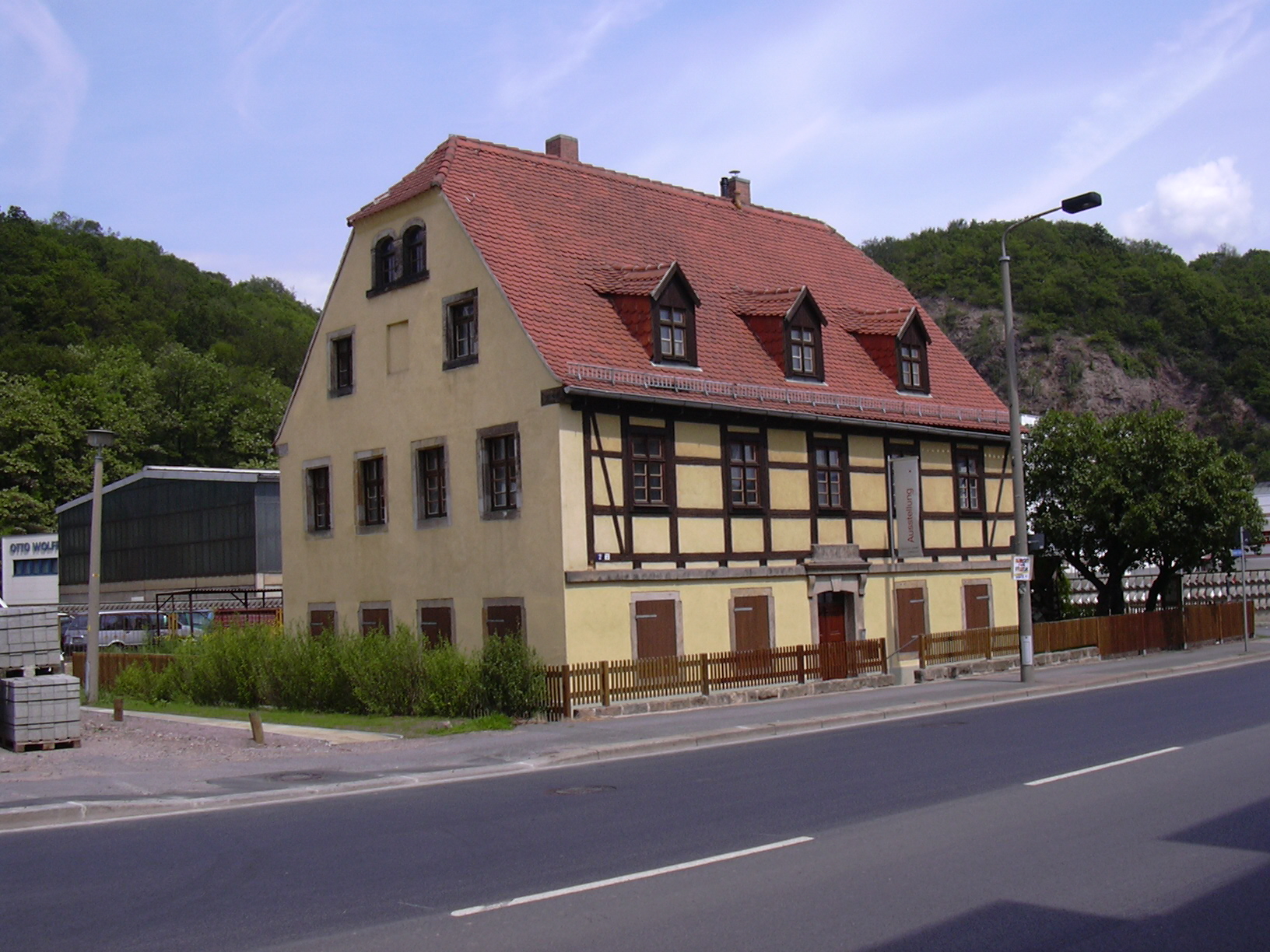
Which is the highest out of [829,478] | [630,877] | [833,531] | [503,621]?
[829,478]

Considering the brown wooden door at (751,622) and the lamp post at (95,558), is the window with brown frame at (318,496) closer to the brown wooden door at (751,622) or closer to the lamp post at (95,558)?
the lamp post at (95,558)

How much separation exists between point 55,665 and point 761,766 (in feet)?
37.0

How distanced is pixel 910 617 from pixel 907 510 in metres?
2.70

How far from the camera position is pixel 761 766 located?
1499cm

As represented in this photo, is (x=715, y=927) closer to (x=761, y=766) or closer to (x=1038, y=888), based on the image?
(x=1038, y=888)

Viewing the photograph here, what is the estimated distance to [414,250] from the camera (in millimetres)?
27891

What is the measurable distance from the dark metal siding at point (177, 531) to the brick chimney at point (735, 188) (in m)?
25.5

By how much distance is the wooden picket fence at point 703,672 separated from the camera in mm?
21734

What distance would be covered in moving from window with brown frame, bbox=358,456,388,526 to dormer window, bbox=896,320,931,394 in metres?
13.1

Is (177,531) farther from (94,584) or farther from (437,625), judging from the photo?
(437,625)

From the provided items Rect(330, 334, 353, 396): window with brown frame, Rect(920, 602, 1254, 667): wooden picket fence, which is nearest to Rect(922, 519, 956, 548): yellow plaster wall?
Rect(920, 602, 1254, 667): wooden picket fence

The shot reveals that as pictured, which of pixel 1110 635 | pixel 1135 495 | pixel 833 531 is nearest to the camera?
pixel 833 531

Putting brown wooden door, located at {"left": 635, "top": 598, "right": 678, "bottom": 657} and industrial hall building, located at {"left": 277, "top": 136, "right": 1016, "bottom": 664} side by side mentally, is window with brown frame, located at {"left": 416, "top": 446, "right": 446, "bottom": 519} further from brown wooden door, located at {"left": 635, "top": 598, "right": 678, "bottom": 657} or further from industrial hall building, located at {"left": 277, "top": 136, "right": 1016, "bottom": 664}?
brown wooden door, located at {"left": 635, "top": 598, "right": 678, "bottom": 657}

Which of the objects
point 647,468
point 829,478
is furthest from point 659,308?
point 829,478
